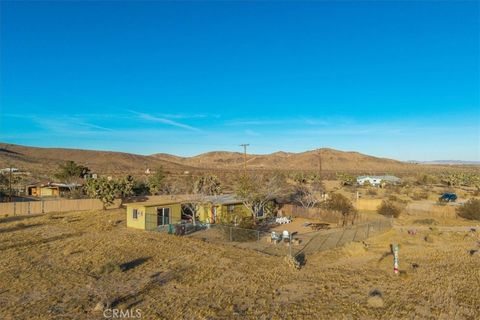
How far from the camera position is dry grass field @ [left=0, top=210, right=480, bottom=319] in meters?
13.3

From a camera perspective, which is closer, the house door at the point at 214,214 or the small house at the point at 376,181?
the house door at the point at 214,214

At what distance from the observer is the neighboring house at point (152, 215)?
2894 cm

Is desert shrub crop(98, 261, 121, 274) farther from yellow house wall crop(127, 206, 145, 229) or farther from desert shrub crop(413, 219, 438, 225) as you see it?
desert shrub crop(413, 219, 438, 225)

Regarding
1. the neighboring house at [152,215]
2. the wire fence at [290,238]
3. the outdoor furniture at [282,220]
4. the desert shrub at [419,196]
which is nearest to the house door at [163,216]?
the neighboring house at [152,215]

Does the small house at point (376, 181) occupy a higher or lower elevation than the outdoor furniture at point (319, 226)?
higher

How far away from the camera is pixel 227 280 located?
54.2 feet

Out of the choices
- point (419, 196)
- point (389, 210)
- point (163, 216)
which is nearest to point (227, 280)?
point (163, 216)

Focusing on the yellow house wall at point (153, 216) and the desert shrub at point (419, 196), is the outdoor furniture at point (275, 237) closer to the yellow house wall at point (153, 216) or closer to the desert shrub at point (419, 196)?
the yellow house wall at point (153, 216)

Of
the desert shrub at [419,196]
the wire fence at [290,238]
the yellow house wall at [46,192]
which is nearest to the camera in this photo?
the wire fence at [290,238]

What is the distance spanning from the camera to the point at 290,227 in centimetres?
3097

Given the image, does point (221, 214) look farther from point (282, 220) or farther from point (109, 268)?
point (109, 268)

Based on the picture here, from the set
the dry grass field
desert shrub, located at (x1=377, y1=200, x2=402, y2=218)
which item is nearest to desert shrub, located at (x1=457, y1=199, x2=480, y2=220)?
desert shrub, located at (x1=377, y1=200, x2=402, y2=218)

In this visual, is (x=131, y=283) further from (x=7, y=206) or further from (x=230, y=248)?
(x=7, y=206)

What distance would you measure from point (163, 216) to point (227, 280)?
14.8m
